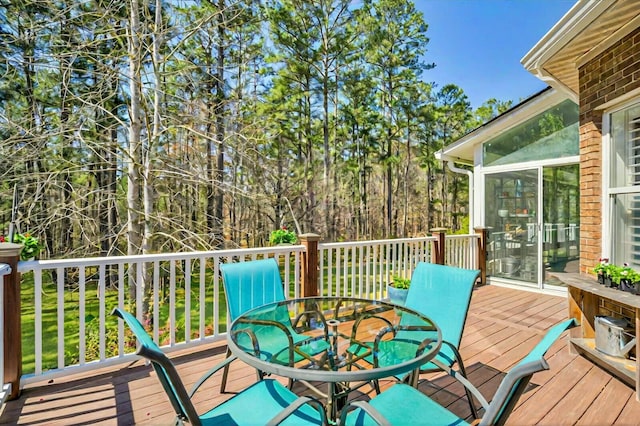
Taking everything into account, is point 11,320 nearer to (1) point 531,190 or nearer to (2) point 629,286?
(2) point 629,286

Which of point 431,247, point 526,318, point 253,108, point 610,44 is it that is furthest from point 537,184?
point 253,108

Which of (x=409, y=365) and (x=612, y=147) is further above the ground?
(x=612, y=147)

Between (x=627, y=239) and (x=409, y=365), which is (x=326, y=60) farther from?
(x=409, y=365)

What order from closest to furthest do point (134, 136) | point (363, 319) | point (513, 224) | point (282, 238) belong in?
1. point (363, 319)
2. point (282, 238)
3. point (134, 136)
4. point (513, 224)

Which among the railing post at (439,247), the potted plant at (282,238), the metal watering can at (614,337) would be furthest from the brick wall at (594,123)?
the potted plant at (282,238)

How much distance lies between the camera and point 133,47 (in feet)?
16.1

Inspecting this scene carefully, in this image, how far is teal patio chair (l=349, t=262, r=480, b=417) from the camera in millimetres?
2061

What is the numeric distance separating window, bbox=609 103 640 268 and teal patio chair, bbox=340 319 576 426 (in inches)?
95.8

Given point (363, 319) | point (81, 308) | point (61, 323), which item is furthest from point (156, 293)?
point (363, 319)

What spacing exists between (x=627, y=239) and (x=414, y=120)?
12.9 m

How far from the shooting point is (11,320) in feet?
7.48

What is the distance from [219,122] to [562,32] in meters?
5.31

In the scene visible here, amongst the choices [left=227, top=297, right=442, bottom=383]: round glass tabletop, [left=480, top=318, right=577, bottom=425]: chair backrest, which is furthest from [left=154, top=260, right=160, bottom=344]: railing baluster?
[left=480, top=318, right=577, bottom=425]: chair backrest

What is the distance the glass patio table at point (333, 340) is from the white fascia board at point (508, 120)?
14.4 feet
